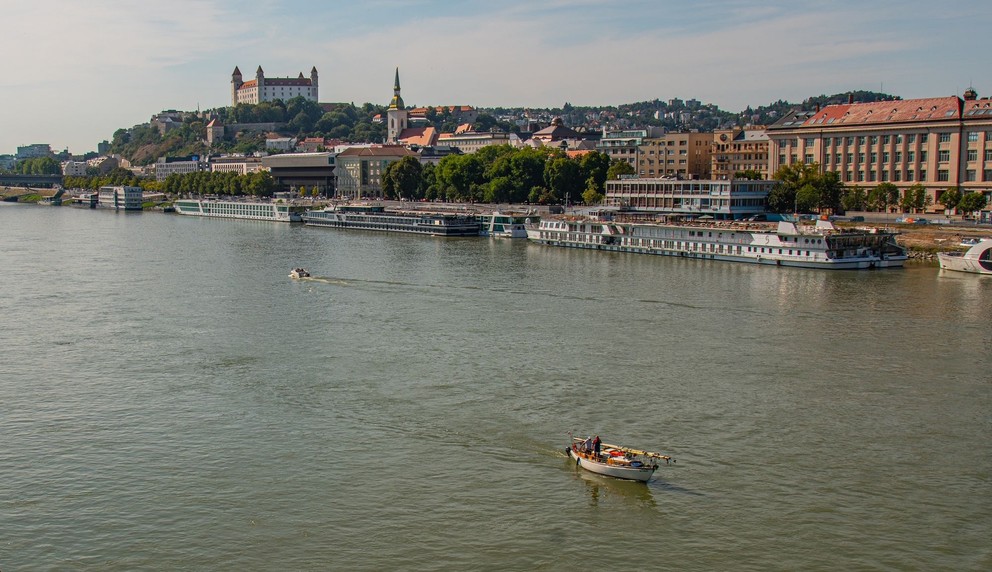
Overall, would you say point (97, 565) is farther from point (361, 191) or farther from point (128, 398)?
point (361, 191)

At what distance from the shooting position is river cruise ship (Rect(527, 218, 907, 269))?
46594mm

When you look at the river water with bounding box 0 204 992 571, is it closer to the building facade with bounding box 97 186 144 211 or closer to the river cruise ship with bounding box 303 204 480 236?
the river cruise ship with bounding box 303 204 480 236

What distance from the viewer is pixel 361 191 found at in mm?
120375

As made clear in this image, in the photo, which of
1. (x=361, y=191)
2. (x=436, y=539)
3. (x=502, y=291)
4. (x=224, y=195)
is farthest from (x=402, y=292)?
(x=224, y=195)

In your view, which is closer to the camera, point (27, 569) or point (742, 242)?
point (27, 569)

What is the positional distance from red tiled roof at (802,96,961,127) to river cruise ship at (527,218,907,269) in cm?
2064

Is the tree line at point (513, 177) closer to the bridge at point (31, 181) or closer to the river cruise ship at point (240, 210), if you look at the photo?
the river cruise ship at point (240, 210)

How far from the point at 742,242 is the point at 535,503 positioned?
3681 cm

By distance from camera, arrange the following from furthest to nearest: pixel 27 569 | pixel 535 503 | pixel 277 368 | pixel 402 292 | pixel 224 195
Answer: pixel 224 195
pixel 402 292
pixel 277 368
pixel 535 503
pixel 27 569

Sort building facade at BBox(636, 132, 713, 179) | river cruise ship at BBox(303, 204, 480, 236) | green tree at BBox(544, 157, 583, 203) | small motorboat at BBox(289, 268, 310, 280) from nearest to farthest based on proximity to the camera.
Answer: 1. small motorboat at BBox(289, 268, 310, 280)
2. river cruise ship at BBox(303, 204, 480, 236)
3. green tree at BBox(544, 157, 583, 203)
4. building facade at BBox(636, 132, 713, 179)

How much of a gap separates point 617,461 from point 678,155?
78.8m

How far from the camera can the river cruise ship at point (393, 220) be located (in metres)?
70.8

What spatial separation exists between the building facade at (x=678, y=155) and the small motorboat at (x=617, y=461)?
249ft

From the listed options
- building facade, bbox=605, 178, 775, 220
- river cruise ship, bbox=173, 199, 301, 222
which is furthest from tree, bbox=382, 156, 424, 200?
building facade, bbox=605, 178, 775, 220
